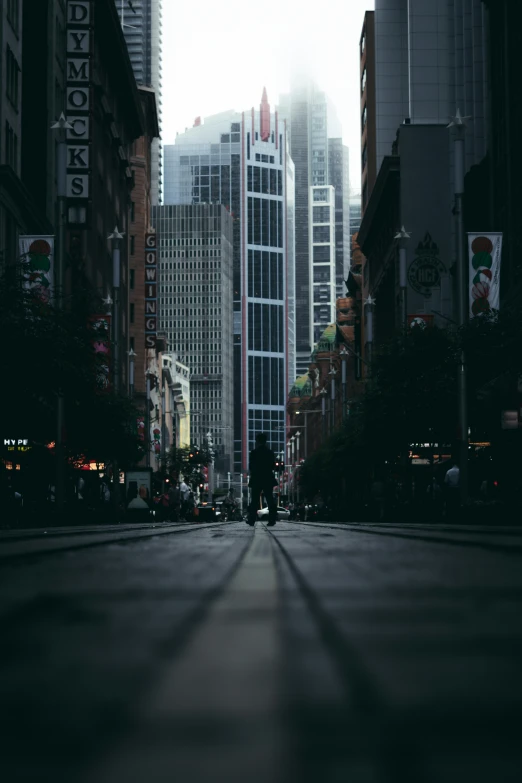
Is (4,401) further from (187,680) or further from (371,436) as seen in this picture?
(187,680)

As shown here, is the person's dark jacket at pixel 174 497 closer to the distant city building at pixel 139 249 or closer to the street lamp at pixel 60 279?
the street lamp at pixel 60 279

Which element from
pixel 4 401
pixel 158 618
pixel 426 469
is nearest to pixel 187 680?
pixel 158 618

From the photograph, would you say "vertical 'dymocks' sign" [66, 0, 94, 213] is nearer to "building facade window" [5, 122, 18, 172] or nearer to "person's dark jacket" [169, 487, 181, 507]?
"building facade window" [5, 122, 18, 172]

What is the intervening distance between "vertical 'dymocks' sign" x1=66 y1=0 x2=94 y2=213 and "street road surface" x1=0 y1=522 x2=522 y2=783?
58.3 metres

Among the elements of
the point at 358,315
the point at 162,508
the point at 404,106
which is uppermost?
the point at 404,106

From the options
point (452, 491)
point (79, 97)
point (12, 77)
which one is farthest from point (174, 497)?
point (79, 97)

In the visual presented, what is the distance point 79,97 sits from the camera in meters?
63.3

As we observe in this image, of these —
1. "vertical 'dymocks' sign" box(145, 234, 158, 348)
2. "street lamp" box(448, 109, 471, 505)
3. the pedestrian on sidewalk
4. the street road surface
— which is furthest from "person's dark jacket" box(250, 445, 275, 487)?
"vertical 'dymocks' sign" box(145, 234, 158, 348)

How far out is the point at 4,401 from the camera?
1055 inches

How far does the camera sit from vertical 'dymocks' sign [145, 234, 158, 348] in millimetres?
111625

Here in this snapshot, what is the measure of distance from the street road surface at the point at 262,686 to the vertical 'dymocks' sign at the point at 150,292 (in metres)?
109

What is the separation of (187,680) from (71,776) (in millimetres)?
439

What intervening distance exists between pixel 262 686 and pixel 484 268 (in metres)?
38.4

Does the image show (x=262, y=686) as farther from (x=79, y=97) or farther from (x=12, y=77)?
(x=79, y=97)
